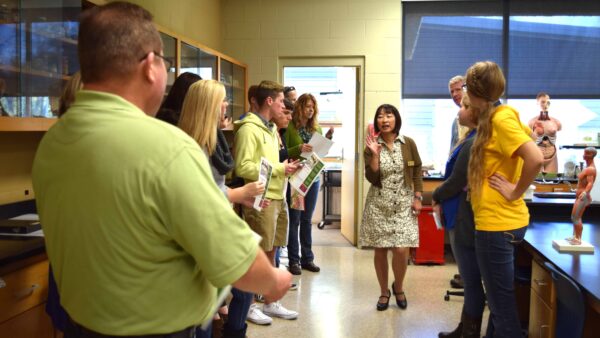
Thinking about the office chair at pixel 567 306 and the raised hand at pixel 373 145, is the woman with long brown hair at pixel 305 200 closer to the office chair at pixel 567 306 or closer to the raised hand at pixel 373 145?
the raised hand at pixel 373 145

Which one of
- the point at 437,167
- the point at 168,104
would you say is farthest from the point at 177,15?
the point at 437,167

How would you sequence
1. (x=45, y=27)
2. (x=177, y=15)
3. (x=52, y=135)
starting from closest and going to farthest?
(x=52, y=135)
(x=45, y=27)
(x=177, y=15)

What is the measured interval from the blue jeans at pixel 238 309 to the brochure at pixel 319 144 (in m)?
1.17

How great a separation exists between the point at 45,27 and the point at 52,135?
1678mm

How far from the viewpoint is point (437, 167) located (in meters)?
5.86

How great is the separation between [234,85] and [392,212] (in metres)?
2.59

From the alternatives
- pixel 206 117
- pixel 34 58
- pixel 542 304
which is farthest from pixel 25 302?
pixel 542 304

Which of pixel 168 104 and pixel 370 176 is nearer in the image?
pixel 168 104

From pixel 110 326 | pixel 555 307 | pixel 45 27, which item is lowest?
pixel 555 307

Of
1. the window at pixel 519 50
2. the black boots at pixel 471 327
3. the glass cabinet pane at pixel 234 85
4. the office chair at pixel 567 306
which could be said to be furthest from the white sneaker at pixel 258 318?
the window at pixel 519 50

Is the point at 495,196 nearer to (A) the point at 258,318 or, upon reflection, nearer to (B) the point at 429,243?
(A) the point at 258,318

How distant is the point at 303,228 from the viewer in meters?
4.77

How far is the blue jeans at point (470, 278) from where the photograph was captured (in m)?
2.63

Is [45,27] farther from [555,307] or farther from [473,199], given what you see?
[555,307]
